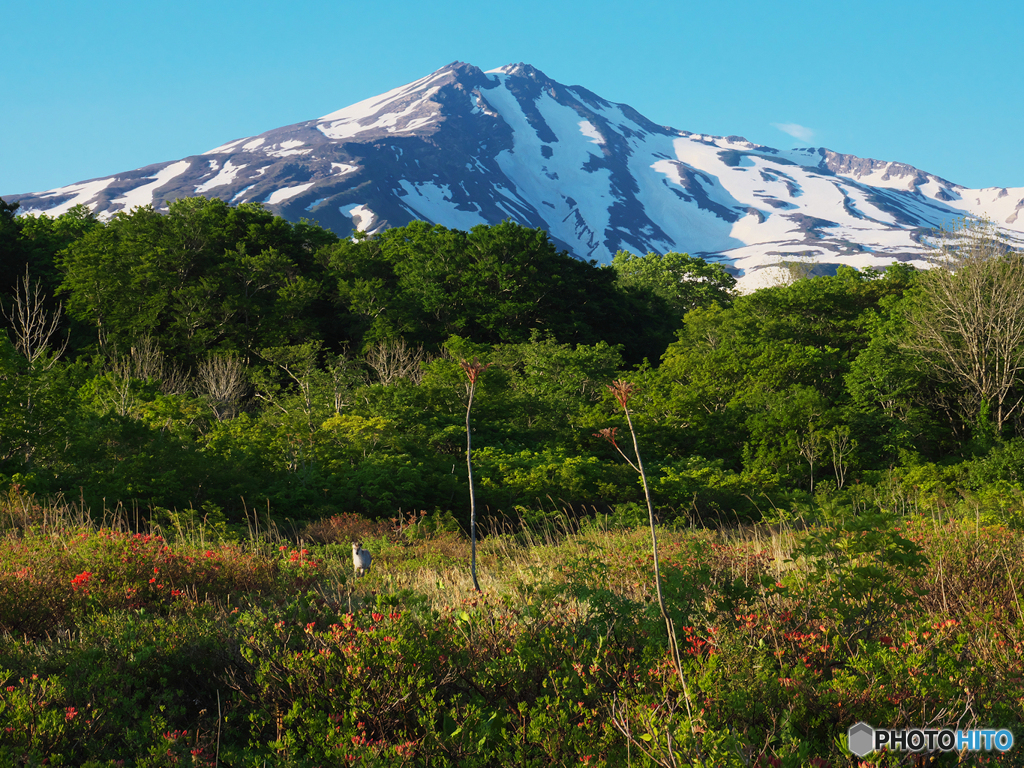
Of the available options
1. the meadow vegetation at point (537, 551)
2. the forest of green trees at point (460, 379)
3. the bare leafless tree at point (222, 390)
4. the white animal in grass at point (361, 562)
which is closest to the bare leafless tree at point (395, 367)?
the forest of green trees at point (460, 379)

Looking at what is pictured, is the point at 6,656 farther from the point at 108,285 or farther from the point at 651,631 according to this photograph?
the point at 108,285

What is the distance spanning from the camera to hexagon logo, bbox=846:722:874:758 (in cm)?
268

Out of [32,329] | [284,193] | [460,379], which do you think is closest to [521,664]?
[460,379]

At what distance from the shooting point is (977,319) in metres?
25.3

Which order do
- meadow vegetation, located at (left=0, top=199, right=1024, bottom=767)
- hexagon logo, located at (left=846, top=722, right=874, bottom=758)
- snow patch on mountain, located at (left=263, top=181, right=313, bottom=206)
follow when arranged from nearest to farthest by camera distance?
hexagon logo, located at (left=846, top=722, right=874, bottom=758) → meadow vegetation, located at (left=0, top=199, right=1024, bottom=767) → snow patch on mountain, located at (left=263, top=181, right=313, bottom=206)

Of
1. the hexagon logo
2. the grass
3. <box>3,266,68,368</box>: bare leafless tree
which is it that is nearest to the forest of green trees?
<box>3,266,68,368</box>: bare leafless tree

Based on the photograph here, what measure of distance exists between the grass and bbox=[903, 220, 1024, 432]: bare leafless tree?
2413 centimetres

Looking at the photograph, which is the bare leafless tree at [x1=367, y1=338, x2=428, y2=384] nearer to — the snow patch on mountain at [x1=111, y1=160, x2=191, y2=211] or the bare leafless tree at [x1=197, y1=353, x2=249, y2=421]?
the bare leafless tree at [x1=197, y1=353, x2=249, y2=421]

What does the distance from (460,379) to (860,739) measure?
59.2ft

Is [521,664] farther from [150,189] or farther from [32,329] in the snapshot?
[150,189]

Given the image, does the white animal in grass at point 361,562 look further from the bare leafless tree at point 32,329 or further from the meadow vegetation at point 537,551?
the bare leafless tree at point 32,329

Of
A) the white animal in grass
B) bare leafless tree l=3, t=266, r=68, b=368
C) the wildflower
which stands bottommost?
the white animal in grass

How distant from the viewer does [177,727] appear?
10.7 ft

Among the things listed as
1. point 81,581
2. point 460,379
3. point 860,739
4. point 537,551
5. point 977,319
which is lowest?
point 537,551
